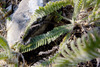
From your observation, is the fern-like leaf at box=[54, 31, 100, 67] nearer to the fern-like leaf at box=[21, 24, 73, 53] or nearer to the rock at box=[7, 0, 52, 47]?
the fern-like leaf at box=[21, 24, 73, 53]

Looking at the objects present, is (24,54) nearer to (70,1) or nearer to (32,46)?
(32,46)

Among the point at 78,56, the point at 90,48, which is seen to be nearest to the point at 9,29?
the point at 78,56

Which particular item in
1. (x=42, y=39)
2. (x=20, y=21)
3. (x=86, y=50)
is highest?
(x=20, y=21)

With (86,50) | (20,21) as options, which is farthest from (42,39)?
(86,50)

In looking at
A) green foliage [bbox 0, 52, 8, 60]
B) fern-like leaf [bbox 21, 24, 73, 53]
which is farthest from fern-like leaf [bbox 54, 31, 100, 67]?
green foliage [bbox 0, 52, 8, 60]

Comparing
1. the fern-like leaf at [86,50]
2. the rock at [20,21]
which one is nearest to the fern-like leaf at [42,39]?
the rock at [20,21]

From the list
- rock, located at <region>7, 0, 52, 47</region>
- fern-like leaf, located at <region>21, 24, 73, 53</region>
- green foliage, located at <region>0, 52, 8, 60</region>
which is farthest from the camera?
rock, located at <region>7, 0, 52, 47</region>

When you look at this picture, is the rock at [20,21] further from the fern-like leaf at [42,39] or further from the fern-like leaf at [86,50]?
the fern-like leaf at [86,50]

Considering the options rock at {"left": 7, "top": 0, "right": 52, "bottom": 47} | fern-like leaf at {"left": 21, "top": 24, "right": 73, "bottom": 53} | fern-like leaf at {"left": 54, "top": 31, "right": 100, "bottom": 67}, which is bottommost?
fern-like leaf at {"left": 54, "top": 31, "right": 100, "bottom": 67}

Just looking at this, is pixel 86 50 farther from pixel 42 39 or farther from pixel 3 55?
pixel 3 55

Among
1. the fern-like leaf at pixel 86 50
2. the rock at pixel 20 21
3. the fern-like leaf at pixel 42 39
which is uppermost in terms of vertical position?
the rock at pixel 20 21

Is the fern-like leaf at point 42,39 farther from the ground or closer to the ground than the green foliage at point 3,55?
farther from the ground
